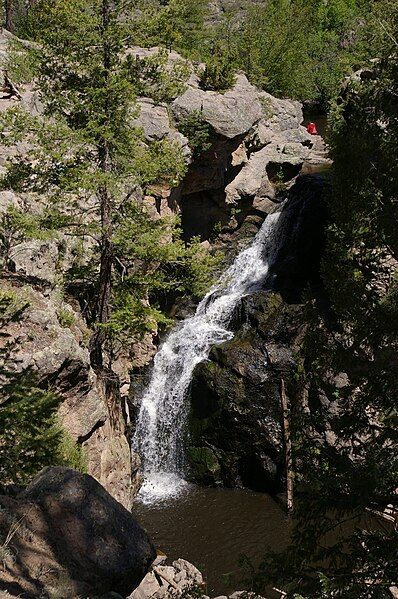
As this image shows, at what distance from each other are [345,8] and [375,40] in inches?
2118

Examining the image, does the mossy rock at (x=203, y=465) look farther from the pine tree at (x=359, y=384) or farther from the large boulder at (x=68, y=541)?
the large boulder at (x=68, y=541)

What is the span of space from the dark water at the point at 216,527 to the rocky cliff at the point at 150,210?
2.21 meters

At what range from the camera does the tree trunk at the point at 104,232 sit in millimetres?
9539

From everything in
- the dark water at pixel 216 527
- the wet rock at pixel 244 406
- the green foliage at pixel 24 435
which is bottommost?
the dark water at pixel 216 527

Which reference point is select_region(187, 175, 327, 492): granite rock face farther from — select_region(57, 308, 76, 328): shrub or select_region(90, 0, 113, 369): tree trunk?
select_region(57, 308, 76, 328): shrub

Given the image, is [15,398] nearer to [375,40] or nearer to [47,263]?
[47,263]

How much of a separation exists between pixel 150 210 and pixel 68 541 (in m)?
13.8

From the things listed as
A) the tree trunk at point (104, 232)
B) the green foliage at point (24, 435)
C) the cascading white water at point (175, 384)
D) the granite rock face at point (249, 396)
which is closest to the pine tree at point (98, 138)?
the tree trunk at point (104, 232)

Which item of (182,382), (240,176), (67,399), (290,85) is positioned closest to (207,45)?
(290,85)

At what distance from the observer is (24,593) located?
4477 mm

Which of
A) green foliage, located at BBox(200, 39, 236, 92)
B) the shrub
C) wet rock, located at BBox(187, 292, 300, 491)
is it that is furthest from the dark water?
green foliage, located at BBox(200, 39, 236, 92)

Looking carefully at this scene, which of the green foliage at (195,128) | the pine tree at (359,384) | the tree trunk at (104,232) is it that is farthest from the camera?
the green foliage at (195,128)

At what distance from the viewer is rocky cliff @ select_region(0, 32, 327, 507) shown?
9211 millimetres

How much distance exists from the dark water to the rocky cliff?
2.21 m
